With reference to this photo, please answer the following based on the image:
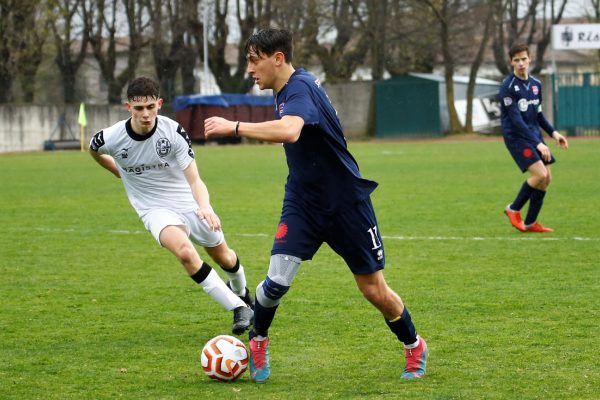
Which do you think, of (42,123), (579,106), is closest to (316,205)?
(42,123)

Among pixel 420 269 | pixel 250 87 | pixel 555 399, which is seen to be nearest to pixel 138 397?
pixel 555 399

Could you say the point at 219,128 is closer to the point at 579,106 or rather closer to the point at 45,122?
the point at 45,122

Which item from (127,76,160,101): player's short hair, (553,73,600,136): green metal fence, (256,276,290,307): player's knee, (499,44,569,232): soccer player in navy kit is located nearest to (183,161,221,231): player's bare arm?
(127,76,160,101): player's short hair

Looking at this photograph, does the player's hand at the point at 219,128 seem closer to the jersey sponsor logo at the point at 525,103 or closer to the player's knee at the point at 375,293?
the player's knee at the point at 375,293

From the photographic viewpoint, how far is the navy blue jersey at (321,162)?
541 centimetres

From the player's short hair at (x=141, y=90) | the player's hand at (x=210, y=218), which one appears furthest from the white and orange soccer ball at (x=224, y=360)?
the player's short hair at (x=141, y=90)

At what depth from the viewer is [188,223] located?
23.7 feet

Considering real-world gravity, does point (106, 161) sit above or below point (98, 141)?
below

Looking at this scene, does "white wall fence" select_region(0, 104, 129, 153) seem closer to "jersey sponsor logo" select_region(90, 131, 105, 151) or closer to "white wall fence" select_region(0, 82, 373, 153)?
"white wall fence" select_region(0, 82, 373, 153)

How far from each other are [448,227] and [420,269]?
3.25 meters

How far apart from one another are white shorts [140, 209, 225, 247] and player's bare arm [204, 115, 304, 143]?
2128 millimetres

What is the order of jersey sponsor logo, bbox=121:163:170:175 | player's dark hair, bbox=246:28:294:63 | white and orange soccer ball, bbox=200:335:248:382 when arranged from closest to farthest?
player's dark hair, bbox=246:28:294:63 < white and orange soccer ball, bbox=200:335:248:382 < jersey sponsor logo, bbox=121:163:170:175

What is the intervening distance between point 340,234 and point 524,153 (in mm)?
7076

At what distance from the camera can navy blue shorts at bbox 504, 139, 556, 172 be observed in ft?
39.8
